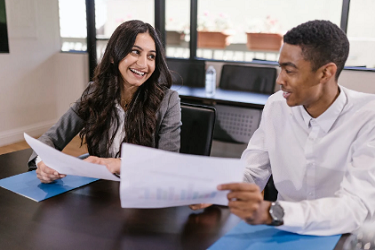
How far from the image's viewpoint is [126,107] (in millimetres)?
1540

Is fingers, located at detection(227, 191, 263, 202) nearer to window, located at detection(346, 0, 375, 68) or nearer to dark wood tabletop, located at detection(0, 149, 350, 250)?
dark wood tabletop, located at detection(0, 149, 350, 250)

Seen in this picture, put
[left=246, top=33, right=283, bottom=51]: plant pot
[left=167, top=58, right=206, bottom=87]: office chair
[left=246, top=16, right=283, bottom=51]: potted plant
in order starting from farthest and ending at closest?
[left=246, top=33, right=283, bottom=51]: plant pot < [left=246, top=16, right=283, bottom=51]: potted plant < [left=167, top=58, right=206, bottom=87]: office chair

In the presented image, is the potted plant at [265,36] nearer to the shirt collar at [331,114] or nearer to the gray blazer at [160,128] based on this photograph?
the gray blazer at [160,128]

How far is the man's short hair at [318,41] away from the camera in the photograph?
1002 mm

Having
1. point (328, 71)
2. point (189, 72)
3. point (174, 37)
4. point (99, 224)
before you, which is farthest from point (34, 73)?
point (328, 71)

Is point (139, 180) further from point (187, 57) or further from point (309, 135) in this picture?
point (187, 57)

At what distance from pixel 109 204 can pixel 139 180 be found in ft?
0.93

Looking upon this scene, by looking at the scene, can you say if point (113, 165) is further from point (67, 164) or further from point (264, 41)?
point (264, 41)

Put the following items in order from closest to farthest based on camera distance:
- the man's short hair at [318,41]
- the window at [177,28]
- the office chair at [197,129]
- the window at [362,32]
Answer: the man's short hair at [318,41] < the office chair at [197,129] < the window at [362,32] < the window at [177,28]

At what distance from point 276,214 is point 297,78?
16.2 inches

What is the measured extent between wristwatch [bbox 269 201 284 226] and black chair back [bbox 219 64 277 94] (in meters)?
2.44

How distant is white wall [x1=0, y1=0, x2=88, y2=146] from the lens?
3.75 m

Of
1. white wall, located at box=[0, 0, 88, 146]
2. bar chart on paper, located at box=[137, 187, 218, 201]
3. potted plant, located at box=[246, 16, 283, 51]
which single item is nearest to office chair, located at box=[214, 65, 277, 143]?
potted plant, located at box=[246, 16, 283, 51]

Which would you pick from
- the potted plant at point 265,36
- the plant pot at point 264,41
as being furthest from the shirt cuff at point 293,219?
the plant pot at point 264,41
